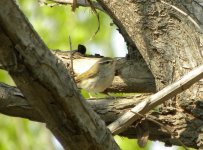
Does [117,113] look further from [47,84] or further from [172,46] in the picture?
[47,84]

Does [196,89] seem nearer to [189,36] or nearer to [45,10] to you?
[189,36]

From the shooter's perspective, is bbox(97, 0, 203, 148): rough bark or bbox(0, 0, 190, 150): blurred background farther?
bbox(0, 0, 190, 150): blurred background

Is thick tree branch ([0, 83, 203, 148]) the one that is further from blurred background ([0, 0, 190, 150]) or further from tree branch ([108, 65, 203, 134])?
blurred background ([0, 0, 190, 150])

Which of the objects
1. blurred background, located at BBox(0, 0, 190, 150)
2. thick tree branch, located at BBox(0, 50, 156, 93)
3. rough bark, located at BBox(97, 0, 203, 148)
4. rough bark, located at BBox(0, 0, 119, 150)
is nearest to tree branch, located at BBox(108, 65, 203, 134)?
rough bark, located at BBox(0, 0, 119, 150)

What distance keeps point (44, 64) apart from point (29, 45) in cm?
11

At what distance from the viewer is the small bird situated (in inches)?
200

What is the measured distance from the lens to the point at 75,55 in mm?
4637

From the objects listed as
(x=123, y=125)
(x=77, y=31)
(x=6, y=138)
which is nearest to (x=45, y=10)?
(x=77, y=31)

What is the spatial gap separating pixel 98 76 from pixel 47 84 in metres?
3.59

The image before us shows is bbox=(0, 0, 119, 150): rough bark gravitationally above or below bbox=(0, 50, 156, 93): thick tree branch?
above

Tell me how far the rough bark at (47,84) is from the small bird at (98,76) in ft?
6.42

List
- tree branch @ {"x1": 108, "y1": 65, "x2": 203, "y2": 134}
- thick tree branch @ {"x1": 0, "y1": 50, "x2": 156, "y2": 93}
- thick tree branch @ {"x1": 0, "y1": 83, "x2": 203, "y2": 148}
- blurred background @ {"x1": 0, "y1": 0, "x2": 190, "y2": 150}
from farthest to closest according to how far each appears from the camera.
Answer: blurred background @ {"x1": 0, "y1": 0, "x2": 190, "y2": 150} → thick tree branch @ {"x1": 0, "y1": 50, "x2": 156, "y2": 93} → thick tree branch @ {"x1": 0, "y1": 83, "x2": 203, "y2": 148} → tree branch @ {"x1": 108, "y1": 65, "x2": 203, "y2": 134}

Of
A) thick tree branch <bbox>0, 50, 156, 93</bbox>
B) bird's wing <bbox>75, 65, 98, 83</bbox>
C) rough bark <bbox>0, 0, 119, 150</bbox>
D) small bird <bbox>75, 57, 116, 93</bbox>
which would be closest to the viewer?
rough bark <bbox>0, 0, 119, 150</bbox>

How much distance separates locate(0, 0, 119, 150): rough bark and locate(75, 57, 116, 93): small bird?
196cm
